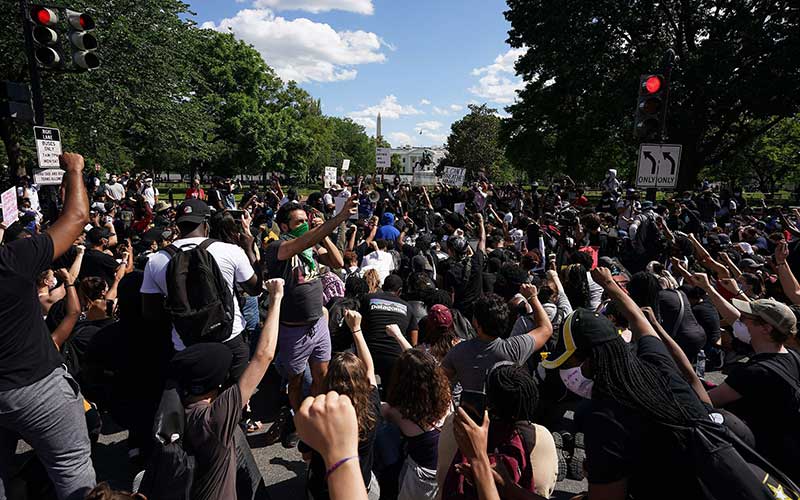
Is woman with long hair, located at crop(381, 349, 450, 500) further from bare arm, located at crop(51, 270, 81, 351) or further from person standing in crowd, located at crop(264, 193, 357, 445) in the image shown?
bare arm, located at crop(51, 270, 81, 351)

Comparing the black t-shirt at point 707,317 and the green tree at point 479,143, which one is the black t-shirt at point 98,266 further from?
the green tree at point 479,143

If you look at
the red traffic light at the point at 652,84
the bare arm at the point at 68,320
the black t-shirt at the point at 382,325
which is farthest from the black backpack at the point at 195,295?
the red traffic light at the point at 652,84

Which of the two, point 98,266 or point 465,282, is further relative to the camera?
point 465,282

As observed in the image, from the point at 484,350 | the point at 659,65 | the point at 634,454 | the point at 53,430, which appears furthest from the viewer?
the point at 659,65

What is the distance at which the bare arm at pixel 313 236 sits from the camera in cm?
341

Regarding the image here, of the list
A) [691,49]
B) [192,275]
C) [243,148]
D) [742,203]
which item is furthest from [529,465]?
[243,148]

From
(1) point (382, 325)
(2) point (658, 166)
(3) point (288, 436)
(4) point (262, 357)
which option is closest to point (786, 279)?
(2) point (658, 166)

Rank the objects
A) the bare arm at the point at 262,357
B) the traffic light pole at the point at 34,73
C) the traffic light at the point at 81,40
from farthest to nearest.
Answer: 1. the traffic light pole at the point at 34,73
2. the traffic light at the point at 81,40
3. the bare arm at the point at 262,357

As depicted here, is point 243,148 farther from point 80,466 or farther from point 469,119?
point 80,466

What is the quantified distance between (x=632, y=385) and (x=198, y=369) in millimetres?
1958

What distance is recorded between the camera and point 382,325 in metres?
4.23

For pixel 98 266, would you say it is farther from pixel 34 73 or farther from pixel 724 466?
pixel 724 466

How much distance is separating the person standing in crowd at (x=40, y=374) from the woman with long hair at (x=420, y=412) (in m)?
1.77

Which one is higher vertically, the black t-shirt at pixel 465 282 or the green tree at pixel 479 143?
the green tree at pixel 479 143
